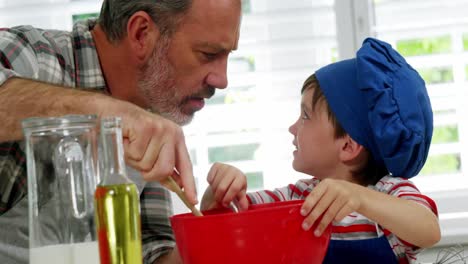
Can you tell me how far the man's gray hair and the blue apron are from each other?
28.2 inches

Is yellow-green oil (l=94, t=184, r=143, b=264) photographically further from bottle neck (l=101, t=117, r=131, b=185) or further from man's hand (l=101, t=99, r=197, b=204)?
man's hand (l=101, t=99, r=197, b=204)

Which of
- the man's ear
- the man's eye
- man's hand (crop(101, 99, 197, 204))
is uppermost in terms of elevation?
the man's ear

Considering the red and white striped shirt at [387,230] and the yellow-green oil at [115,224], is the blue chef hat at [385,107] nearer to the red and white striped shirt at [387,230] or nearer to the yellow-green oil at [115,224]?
the red and white striped shirt at [387,230]

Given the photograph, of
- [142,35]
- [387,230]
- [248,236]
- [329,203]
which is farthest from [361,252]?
[142,35]

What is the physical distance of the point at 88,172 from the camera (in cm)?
77

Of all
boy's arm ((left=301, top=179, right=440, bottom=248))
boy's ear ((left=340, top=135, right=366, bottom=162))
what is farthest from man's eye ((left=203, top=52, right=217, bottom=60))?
boy's arm ((left=301, top=179, right=440, bottom=248))

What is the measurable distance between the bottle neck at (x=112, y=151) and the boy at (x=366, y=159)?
405 millimetres

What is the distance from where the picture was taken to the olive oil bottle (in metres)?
0.72

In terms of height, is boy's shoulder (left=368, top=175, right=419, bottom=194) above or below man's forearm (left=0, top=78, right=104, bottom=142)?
below

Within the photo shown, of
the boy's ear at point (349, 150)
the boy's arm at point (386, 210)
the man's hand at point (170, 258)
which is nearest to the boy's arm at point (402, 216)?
the boy's arm at point (386, 210)

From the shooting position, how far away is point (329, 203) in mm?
1075

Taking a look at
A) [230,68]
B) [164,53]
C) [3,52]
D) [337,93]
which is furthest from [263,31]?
[3,52]

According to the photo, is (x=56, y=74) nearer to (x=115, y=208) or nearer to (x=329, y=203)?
(x=329, y=203)

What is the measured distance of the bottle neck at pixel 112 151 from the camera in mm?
720
